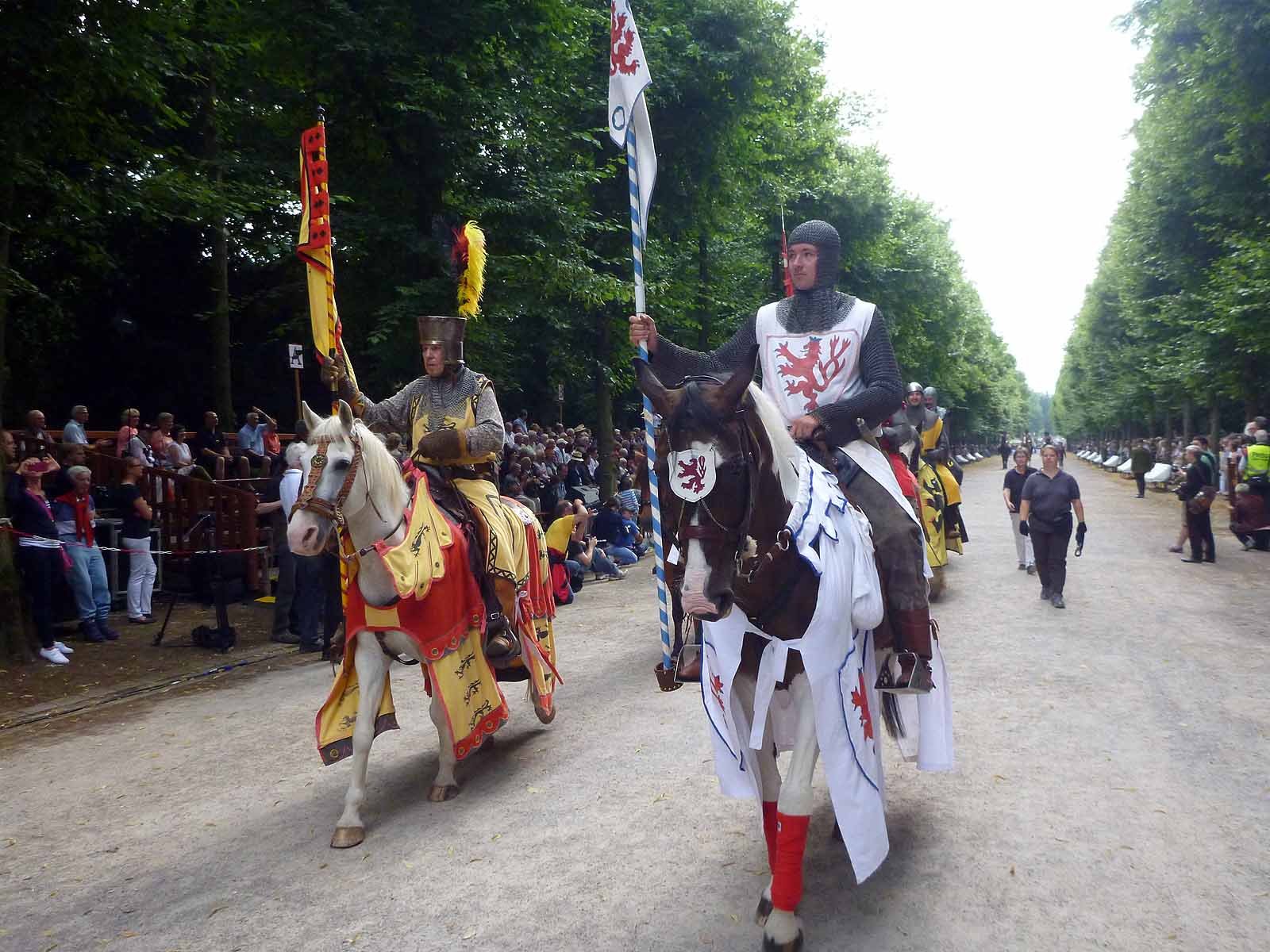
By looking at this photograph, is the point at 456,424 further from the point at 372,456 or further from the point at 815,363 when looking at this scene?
the point at 815,363

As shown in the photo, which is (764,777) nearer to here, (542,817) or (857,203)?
(542,817)

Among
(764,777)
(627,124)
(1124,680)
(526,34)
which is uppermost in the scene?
(526,34)

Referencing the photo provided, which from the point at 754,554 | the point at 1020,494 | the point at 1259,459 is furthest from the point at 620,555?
the point at 754,554

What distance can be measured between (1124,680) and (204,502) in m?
10.7

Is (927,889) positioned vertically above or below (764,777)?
below

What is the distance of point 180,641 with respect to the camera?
34.1 ft

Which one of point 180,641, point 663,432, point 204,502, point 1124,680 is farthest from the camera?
point 204,502

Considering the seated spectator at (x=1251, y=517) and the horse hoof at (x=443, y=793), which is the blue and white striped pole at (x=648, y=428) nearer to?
the horse hoof at (x=443, y=793)

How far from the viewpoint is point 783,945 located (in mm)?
3473

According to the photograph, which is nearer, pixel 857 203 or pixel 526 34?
pixel 526 34

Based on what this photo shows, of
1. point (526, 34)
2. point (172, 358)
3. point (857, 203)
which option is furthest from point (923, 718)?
point (857, 203)

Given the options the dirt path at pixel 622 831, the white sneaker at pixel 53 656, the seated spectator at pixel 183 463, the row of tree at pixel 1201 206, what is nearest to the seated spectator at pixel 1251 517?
the row of tree at pixel 1201 206

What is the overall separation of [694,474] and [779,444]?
1.67 ft

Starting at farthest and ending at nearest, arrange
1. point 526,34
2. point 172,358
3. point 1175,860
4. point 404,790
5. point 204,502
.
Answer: point 172,358 → point 526,34 → point 204,502 → point 404,790 → point 1175,860
